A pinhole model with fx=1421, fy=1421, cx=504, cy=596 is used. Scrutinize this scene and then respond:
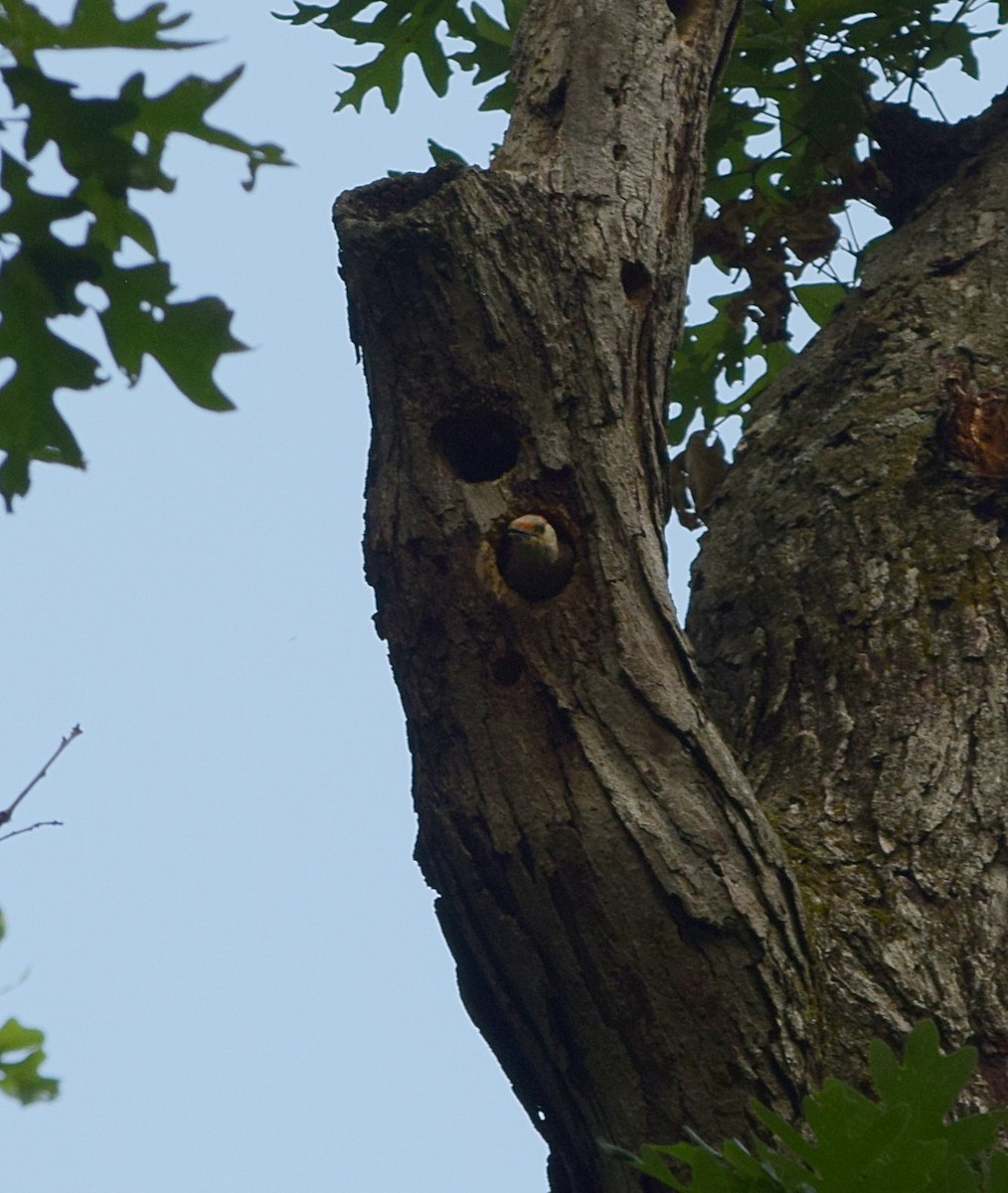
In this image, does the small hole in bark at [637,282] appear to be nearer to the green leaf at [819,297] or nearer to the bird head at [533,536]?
the bird head at [533,536]

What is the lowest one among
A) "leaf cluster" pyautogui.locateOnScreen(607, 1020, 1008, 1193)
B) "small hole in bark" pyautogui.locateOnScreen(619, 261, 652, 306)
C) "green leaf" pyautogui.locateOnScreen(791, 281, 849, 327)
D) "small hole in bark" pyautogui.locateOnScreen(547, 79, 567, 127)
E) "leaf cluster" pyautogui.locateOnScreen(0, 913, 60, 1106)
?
"leaf cluster" pyautogui.locateOnScreen(607, 1020, 1008, 1193)

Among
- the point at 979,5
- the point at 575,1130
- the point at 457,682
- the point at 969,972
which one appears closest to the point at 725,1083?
the point at 575,1130

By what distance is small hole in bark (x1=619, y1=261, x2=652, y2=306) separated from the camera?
8.67 feet

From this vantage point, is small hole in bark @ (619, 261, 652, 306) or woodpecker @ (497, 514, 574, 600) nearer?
woodpecker @ (497, 514, 574, 600)

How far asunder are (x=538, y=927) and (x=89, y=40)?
1.47m

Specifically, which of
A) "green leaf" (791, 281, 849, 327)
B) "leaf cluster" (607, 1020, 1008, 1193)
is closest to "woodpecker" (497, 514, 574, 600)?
"leaf cluster" (607, 1020, 1008, 1193)

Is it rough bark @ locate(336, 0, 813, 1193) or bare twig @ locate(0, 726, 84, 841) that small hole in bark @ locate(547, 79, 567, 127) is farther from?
bare twig @ locate(0, 726, 84, 841)

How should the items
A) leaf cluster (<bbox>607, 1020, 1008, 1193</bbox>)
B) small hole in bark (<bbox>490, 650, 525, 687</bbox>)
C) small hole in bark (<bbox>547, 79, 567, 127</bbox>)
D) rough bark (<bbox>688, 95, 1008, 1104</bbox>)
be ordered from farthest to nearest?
small hole in bark (<bbox>547, 79, 567, 127</bbox>), rough bark (<bbox>688, 95, 1008, 1104</bbox>), small hole in bark (<bbox>490, 650, 525, 687</bbox>), leaf cluster (<bbox>607, 1020, 1008, 1193</bbox>)

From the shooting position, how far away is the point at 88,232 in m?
2.09

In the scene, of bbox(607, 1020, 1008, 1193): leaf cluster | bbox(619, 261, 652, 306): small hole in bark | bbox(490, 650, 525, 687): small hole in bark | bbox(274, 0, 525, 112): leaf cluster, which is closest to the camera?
bbox(607, 1020, 1008, 1193): leaf cluster

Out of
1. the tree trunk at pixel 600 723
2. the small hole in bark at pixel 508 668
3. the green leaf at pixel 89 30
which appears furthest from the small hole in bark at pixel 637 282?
the green leaf at pixel 89 30

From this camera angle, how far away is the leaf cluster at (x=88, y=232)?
6.42ft

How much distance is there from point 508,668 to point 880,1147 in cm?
90

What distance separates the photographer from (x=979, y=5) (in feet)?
14.4
